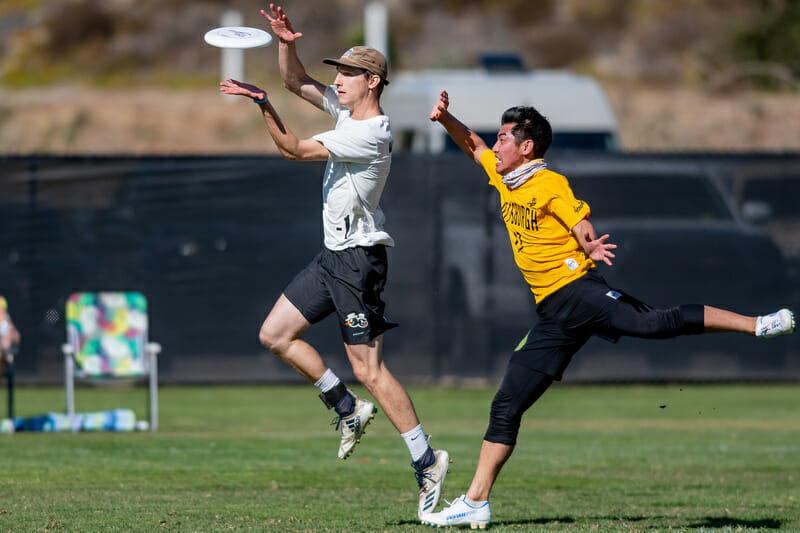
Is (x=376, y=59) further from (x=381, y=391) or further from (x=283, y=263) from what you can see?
(x=283, y=263)

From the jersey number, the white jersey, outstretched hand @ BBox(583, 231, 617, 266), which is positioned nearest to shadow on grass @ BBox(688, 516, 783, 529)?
outstretched hand @ BBox(583, 231, 617, 266)

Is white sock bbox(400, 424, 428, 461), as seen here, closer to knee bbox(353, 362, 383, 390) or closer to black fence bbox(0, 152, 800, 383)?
knee bbox(353, 362, 383, 390)

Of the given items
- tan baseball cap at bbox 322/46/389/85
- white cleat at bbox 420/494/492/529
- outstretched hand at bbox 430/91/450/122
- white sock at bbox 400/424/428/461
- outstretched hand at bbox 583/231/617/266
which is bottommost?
white cleat at bbox 420/494/492/529

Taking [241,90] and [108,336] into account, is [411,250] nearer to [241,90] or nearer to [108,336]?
[108,336]

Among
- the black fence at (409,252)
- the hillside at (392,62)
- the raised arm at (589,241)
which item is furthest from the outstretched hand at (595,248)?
the hillside at (392,62)

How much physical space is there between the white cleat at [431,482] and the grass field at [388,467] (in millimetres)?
165

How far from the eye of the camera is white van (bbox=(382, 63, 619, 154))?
16250mm

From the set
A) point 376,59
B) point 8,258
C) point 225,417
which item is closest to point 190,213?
point 8,258

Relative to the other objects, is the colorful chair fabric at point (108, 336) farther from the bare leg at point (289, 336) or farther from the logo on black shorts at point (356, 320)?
the logo on black shorts at point (356, 320)

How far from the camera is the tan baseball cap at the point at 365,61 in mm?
6742

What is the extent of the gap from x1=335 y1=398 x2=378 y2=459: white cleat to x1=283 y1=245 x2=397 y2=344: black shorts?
0.39 m

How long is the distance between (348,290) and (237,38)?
4.71ft

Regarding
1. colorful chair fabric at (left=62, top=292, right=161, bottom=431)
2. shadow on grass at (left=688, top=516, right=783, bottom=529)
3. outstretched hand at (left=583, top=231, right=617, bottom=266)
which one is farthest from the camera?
colorful chair fabric at (left=62, top=292, right=161, bottom=431)

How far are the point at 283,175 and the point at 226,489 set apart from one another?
6.61 meters
